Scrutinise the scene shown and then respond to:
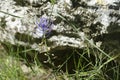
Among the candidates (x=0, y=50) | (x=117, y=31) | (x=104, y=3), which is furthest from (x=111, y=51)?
(x=0, y=50)

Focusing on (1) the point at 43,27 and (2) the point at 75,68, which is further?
(2) the point at 75,68

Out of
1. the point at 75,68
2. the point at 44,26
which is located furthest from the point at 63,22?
the point at 75,68

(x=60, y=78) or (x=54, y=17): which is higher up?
(x=54, y=17)

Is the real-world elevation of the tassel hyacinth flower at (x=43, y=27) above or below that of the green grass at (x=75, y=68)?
above

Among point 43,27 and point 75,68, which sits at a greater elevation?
point 43,27

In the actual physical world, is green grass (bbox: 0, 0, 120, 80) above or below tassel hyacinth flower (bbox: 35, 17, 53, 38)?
below

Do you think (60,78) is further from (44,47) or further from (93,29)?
(93,29)

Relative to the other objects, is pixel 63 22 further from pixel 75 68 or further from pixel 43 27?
pixel 75 68

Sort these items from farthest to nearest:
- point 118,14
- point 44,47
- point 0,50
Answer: point 0,50 < point 44,47 < point 118,14
